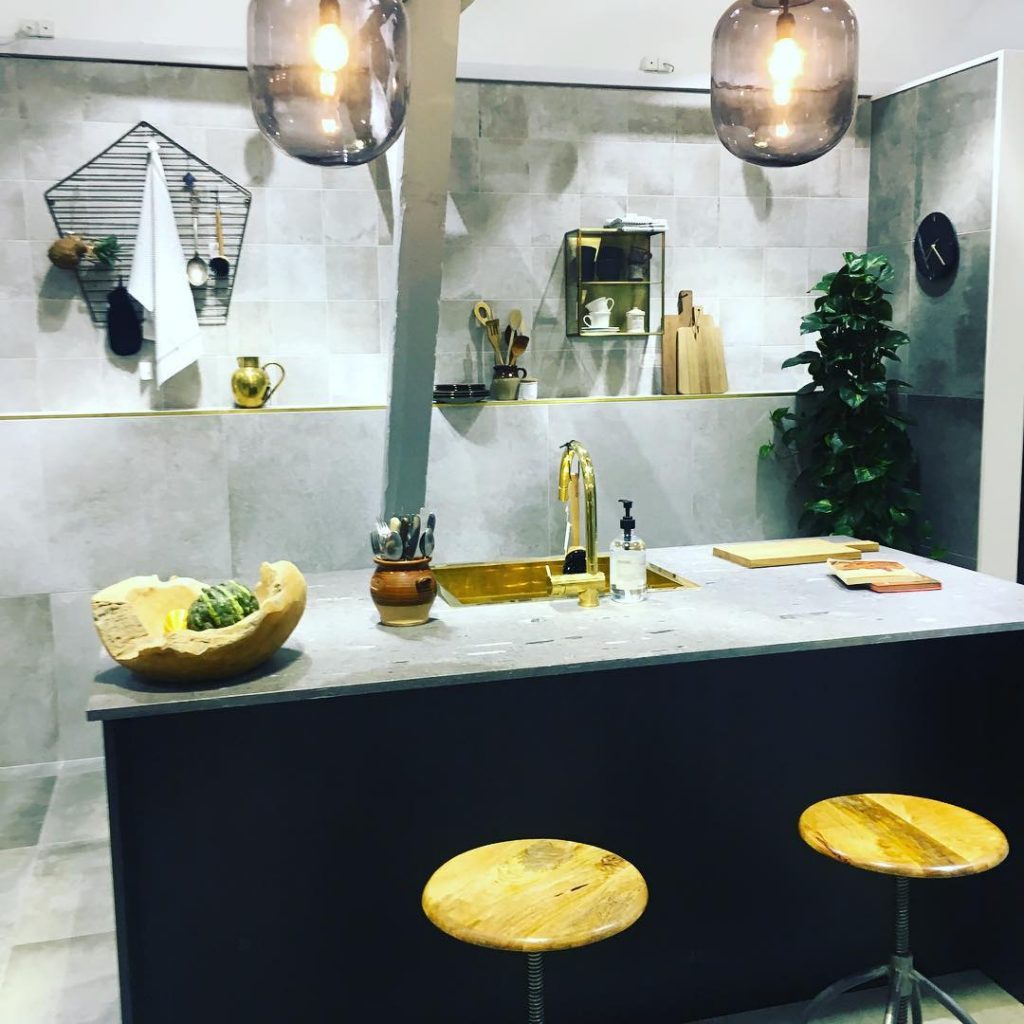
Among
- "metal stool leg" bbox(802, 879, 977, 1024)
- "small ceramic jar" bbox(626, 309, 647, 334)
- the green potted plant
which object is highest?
"small ceramic jar" bbox(626, 309, 647, 334)

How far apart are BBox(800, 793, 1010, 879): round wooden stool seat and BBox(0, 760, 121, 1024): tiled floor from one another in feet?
6.09

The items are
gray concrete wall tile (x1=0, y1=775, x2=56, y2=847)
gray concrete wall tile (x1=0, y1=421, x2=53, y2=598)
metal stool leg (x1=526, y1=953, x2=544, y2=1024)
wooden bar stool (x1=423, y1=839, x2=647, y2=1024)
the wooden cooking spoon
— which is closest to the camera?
wooden bar stool (x1=423, y1=839, x2=647, y2=1024)

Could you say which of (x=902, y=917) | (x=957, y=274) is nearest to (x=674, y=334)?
(x=957, y=274)

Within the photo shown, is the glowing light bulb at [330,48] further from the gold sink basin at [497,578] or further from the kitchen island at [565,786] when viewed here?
→ the gold sink basin at [497,578]

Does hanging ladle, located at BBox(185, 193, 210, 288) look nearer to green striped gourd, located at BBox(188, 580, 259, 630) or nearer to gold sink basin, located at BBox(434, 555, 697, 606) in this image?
gold sink basin, located at BBox(434, 555, 697, 606)

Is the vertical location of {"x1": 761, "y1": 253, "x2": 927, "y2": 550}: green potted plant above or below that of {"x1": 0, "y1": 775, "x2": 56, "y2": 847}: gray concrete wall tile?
above

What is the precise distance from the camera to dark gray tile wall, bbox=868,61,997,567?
176 inches

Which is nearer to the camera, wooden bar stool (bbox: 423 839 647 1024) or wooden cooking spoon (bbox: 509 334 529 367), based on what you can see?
wooden bar stool (bbox: 423 839 647 1024)

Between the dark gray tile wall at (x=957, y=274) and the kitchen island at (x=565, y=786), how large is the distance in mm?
2021

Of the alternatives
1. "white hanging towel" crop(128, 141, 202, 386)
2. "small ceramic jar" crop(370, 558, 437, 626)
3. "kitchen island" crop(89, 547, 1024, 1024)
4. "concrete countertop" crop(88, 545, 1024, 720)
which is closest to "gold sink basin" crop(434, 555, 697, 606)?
"concrete countertop" crop(88, 545, 1024, 720)

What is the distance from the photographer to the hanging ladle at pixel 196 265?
175 inches

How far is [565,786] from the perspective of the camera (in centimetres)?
237

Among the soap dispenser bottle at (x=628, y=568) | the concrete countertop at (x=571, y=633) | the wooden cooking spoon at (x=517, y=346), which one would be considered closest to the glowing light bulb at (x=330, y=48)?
the concrete countertop at (x=571, y=633)

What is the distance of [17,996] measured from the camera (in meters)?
2.79
